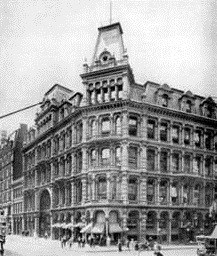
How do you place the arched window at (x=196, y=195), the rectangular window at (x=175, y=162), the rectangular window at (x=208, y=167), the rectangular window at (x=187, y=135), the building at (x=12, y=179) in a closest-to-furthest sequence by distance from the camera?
the rectangular window at (x=175, y=162) < the arched window at (x=196, y=195) < the rectangular window at (x=187, y=135) < the rectangular window at (x=208, y=167) < the building at (x=12, y=179)

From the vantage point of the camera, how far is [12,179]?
7538 cm

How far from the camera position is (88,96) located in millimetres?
43719

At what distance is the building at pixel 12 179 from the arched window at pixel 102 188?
96.2 feet

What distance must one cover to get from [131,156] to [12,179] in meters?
39.2

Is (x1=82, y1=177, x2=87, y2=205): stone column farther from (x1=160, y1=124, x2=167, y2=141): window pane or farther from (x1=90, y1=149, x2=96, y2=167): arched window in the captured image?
(x1=160, y1=124, x2=167, y2=141): window pane

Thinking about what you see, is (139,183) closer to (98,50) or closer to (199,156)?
(199,156)

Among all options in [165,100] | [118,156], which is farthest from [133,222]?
[165,100]

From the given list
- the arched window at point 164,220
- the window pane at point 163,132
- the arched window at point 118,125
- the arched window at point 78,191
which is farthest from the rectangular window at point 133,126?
the arched window at point 164,220

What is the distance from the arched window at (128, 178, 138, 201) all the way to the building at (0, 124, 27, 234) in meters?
30.7

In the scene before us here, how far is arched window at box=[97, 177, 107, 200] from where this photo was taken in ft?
135

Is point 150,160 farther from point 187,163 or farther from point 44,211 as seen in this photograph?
point 44,211

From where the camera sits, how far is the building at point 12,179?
70.7 meters

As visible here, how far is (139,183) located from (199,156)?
865 centimetres

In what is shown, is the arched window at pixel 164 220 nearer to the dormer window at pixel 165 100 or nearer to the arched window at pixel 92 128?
the arched window at pixel 92 128
